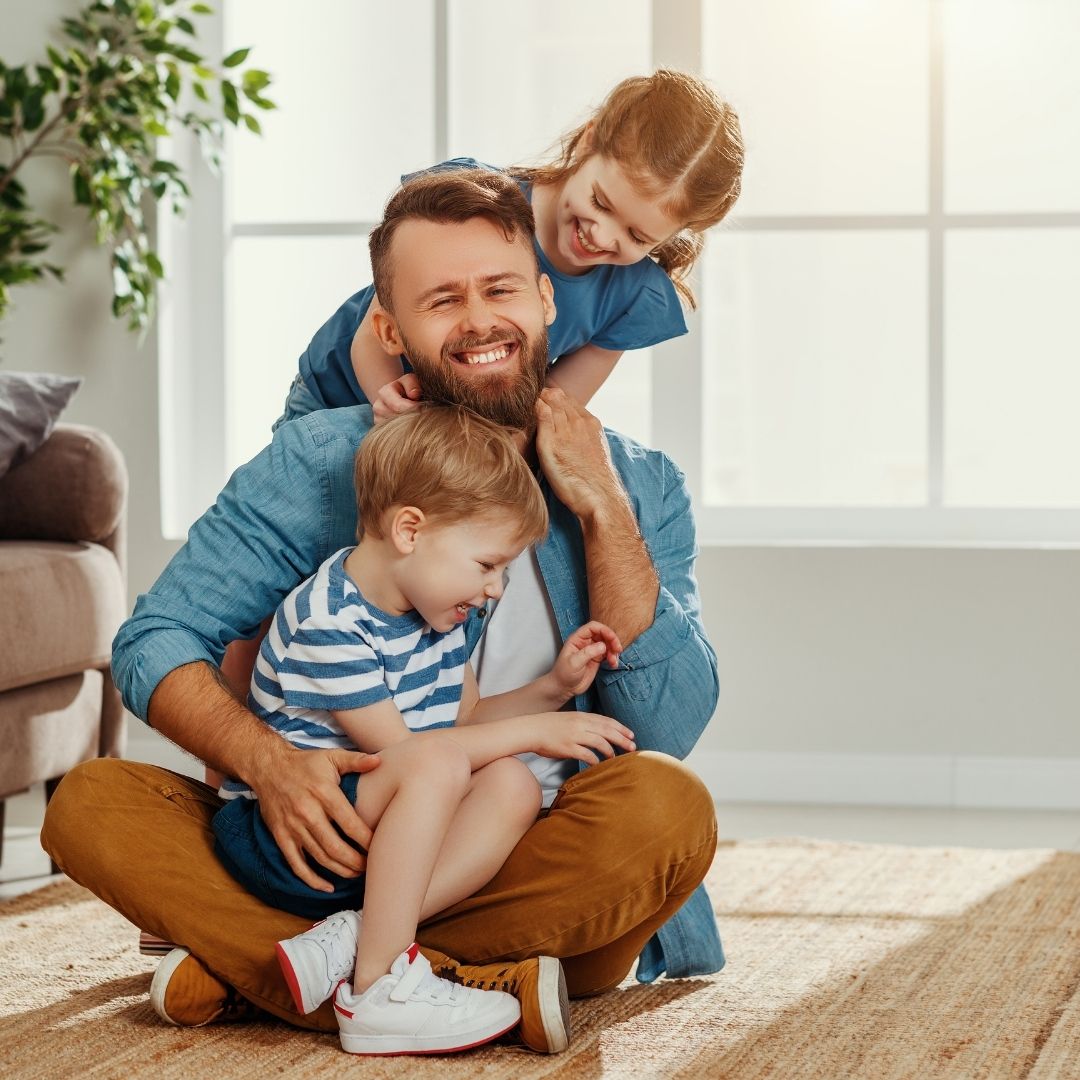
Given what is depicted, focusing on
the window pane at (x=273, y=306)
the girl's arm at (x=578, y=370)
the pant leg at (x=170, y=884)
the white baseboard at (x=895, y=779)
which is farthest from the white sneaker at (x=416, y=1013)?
the window pane at (x=273, y=306)

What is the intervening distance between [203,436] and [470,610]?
2.18 m

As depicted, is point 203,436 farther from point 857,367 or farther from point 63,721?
point 857,367

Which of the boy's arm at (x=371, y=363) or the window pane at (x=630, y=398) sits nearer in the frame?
the boy's arm at (x=371, y=363)

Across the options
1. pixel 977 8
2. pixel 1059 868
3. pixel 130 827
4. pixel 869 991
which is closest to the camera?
pixel 130 827

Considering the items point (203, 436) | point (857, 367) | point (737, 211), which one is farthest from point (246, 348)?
point (857, 367)

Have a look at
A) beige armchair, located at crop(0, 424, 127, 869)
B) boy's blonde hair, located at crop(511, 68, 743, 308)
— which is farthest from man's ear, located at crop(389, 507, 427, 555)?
beige armchair, located at crop(0, 424, 127, 869)

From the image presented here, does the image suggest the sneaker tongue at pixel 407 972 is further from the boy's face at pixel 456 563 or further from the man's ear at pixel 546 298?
the man's ear at pixel 546 298

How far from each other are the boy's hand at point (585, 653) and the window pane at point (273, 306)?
220 centimetres

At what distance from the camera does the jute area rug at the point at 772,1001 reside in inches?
61.9

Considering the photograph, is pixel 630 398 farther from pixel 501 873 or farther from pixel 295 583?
pixel 501 873

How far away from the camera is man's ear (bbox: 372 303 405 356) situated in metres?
1.84

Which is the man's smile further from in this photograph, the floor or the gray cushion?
the floor

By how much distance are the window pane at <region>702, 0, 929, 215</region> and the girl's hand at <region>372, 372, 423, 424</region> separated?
1950mm

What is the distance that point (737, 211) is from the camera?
3562mm
